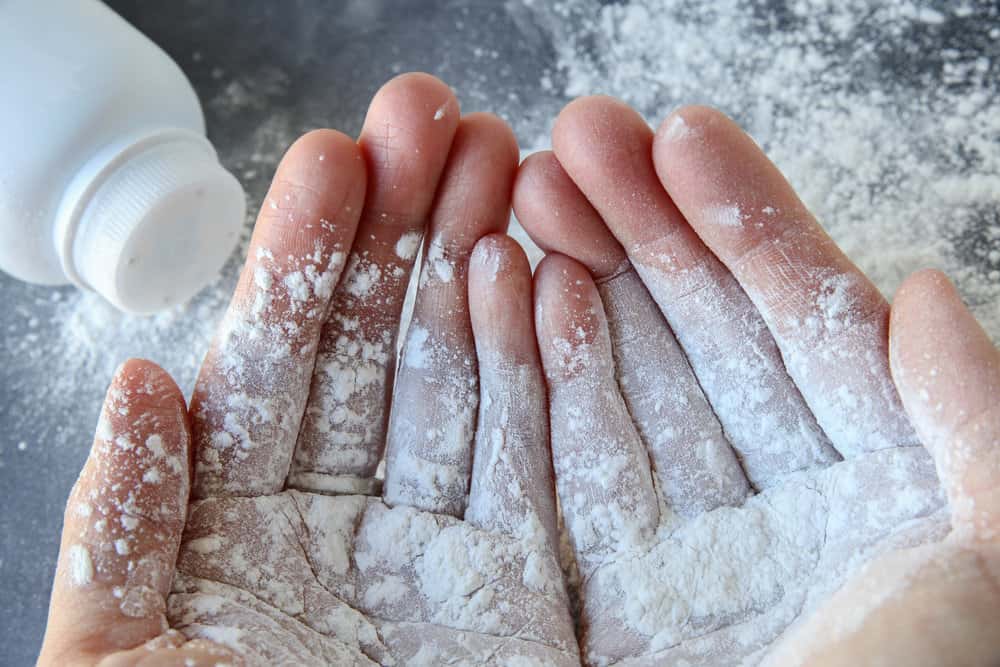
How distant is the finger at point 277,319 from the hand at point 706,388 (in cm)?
17

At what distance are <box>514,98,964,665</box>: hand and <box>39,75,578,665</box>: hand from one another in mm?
46

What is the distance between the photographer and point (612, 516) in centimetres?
73

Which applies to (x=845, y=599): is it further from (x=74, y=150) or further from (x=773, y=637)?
(x=74, y=150)

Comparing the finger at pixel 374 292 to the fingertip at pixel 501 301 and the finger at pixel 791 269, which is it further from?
the finger at pixel 791 269

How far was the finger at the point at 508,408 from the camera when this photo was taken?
0.74 m

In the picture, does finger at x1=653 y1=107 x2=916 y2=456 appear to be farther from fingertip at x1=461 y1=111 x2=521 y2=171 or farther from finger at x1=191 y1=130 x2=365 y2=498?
finger at x1=191 y1=130 x2=365 y2=498

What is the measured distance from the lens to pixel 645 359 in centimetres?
77

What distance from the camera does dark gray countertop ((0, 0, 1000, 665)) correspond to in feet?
3.15

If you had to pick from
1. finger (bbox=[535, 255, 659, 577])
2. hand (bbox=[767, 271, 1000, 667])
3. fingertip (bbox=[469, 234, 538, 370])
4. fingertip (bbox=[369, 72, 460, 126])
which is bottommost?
hand (bbox=[767, 271, 1000, 667])

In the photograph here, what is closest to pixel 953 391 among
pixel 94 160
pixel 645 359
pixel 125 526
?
pixel 645 359

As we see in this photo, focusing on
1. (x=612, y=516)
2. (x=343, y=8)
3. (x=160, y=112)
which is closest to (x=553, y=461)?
(x=612, y=516)

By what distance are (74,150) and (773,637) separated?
2.45ft

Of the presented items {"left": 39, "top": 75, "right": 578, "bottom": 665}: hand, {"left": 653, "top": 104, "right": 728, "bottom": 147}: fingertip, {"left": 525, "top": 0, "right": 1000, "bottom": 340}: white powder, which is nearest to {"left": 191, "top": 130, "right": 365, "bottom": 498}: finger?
{"left": 39, "top": 75, "right": 578, "bottom": 665}: hand

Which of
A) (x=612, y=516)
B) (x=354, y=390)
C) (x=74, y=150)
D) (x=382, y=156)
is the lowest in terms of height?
(x=612, y=516)
